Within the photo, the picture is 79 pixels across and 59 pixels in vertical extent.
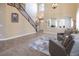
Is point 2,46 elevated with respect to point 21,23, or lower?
lower

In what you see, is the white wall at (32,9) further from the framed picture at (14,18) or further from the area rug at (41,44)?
the area rug at (41,44)

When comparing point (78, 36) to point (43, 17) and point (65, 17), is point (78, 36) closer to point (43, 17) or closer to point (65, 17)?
point (65, 17)

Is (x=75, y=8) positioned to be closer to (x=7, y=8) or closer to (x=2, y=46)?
(x=7, y=8)

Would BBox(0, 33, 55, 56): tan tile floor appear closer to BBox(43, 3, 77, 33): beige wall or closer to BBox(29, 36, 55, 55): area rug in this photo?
BBox(29, 36, 55, 55): area rug

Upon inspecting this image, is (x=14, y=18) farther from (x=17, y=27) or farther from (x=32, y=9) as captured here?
(x=32, y=9)

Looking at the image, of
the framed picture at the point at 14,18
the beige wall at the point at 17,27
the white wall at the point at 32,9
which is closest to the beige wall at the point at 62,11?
the white wall at the point at 32,9

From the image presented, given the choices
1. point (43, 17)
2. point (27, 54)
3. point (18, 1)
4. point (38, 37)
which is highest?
point (18, 1)

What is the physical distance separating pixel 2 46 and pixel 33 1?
0.89 meters

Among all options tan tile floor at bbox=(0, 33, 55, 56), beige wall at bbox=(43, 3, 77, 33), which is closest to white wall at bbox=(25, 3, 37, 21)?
beige wall at bbox=(43, 3, 77, 33)

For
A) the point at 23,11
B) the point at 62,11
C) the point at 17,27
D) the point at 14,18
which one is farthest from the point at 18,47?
the point at 62,11

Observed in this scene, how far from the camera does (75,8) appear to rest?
376 cm

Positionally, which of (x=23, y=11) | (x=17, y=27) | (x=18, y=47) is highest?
(x=23, y=11)

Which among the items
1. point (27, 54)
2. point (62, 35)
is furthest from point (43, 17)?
point (27, 54)

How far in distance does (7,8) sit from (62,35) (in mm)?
996
